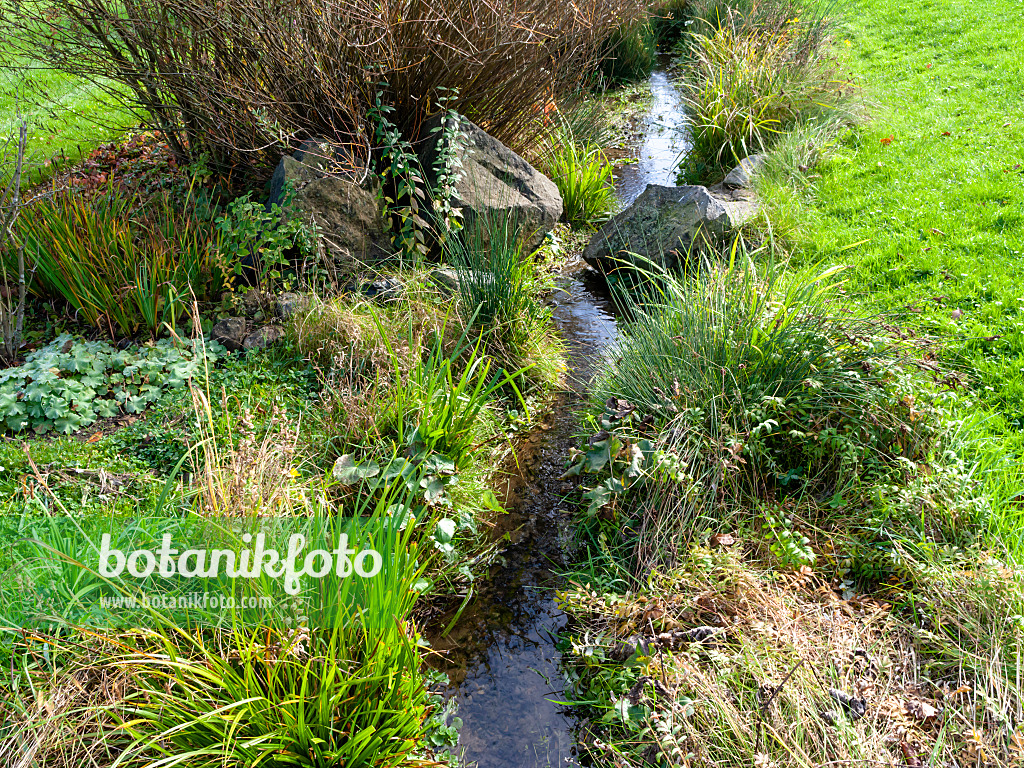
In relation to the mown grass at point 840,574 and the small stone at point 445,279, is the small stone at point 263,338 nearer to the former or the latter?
the small stone at point 445,279

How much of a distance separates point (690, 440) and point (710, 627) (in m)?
0.97

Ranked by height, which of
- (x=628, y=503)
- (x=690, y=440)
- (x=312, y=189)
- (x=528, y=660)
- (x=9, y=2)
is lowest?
(x=528, y=660)

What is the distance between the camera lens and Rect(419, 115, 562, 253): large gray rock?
5.46 m

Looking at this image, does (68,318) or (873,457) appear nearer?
(873,457)

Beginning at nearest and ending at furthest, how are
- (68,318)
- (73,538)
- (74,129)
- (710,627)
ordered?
(73,538), (710,627), (68,318), (74,129)

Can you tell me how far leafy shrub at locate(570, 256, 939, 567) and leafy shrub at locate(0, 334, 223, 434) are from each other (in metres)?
2.44

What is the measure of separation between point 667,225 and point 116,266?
13.5ft

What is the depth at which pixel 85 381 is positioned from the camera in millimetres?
3891

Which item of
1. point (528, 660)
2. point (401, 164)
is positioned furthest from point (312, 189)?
point (528, 660)

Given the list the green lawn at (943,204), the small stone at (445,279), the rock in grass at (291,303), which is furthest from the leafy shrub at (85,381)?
the green lawn at (943,204)

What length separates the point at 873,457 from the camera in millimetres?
3396

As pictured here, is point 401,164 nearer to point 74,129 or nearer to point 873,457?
point 873,457

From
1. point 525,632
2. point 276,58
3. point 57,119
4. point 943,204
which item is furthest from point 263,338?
point 943,204

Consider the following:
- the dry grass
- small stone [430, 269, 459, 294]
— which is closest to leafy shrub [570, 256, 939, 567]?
the dry grass
